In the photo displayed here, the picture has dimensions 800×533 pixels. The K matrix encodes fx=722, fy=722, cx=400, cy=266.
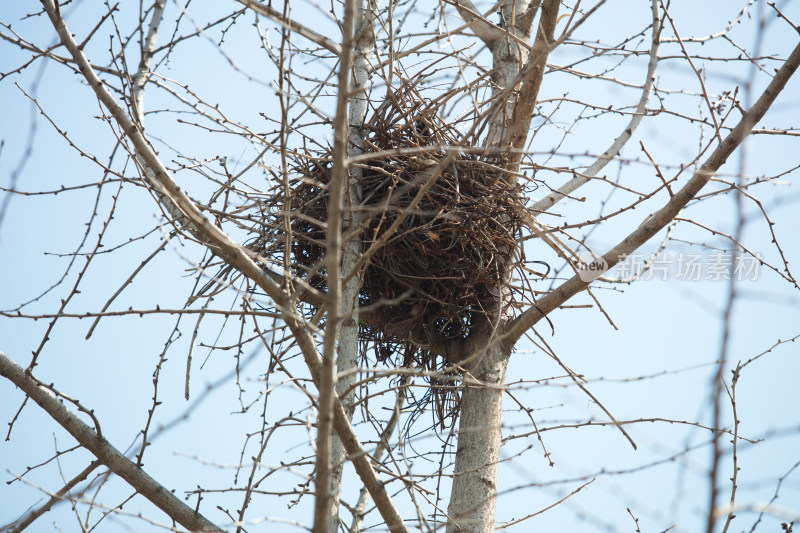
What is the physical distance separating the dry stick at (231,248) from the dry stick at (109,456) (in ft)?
1.89

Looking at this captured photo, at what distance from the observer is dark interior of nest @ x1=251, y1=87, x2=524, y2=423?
2.30 metres

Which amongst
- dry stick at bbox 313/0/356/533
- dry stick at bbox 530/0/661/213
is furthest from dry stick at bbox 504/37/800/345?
dry stick at bbox 313/0/356/533

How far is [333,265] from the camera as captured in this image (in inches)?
48.1

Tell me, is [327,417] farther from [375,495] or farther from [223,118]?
[223,118]

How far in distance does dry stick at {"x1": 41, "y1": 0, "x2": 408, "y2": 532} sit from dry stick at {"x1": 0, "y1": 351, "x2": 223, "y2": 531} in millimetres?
575

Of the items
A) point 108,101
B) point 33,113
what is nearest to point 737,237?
point 108,101

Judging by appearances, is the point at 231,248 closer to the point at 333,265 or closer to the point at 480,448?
the point at 333,265

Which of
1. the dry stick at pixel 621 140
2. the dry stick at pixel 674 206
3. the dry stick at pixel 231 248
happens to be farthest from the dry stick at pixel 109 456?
the dry stick at pixel 621 140

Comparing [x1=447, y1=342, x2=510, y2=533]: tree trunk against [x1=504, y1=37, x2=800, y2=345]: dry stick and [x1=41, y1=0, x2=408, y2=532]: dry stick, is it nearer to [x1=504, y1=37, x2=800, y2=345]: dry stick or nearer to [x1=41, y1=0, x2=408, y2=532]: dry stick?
[x1=504, y1=37, x2=800, y2=345]: dry stick

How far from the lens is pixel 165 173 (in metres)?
1.59

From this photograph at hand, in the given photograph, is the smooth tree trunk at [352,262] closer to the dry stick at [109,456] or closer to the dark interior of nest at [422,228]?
the dark interior of nest at [422,228]

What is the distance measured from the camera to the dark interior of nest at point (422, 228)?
2303mm

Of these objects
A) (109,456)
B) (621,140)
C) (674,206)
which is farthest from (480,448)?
(621,140)

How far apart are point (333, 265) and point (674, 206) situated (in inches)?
49.1
